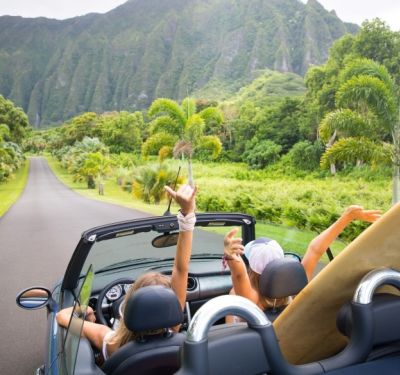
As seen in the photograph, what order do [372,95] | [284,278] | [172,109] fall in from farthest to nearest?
[172,109]
[372,95]
[284,278]

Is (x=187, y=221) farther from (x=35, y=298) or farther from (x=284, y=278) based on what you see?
(x=35, y=298)

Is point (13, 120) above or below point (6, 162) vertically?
above

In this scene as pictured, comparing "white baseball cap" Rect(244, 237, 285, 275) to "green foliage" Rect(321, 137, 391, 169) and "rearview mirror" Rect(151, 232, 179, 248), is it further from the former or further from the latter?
"green foliage" Rect(321, 137, 391, 169)

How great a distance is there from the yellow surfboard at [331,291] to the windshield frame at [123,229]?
1943 millimetres

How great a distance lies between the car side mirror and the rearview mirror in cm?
76

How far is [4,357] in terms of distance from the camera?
477 cm

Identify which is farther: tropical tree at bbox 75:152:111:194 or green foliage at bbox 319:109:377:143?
tropical tree at bbox 75:152:111:194

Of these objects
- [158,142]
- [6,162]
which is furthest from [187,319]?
[6,162]

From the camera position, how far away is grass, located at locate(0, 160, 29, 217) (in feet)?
93.3

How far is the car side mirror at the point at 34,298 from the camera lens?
118 inches

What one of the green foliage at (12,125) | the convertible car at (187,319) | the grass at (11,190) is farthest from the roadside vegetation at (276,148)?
the green foliage at (12,125)

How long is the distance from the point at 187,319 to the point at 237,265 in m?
1.26

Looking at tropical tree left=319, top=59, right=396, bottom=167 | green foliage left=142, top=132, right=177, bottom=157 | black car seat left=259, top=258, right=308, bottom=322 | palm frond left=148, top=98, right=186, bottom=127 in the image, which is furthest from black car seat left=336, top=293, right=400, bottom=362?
green foliage left=142, top=132, right=177, bottom=157

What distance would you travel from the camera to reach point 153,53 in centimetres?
11494
